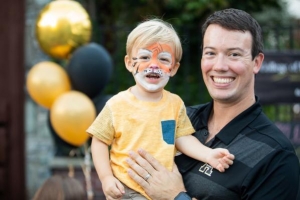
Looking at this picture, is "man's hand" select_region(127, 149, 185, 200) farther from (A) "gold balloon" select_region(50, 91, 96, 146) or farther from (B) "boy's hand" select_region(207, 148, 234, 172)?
(A) "gold balloon" select_region(50, 91, 96, 146)

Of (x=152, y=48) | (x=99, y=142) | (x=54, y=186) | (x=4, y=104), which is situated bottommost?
(x=4, y=104)

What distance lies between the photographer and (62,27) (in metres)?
5.09

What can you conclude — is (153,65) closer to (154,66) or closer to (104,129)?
(154,66)

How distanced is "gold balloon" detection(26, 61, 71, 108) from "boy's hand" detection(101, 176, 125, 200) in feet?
9.24

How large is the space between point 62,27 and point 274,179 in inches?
127

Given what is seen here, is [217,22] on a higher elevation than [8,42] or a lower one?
higher

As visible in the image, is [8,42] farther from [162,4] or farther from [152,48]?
[152,48]

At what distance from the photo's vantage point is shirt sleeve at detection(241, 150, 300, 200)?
219 centimetres

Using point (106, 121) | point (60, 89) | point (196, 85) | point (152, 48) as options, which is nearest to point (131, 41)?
point (152, 48)

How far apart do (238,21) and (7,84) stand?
186 inches

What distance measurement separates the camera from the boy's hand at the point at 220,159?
224 centimetres

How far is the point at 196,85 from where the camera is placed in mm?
7473

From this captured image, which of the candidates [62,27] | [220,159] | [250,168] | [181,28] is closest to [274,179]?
[250,168]

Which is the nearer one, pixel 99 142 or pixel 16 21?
pixel 99 142
